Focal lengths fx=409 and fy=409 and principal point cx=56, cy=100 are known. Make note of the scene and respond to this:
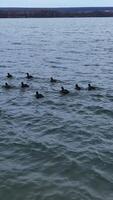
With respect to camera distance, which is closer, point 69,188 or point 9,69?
point 69,188

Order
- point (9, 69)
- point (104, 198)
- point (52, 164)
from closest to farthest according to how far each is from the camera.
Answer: point (104, 198), point (52, 164), point (9, 69)

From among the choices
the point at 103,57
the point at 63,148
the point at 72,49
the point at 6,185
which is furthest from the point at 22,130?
the point at 72,49

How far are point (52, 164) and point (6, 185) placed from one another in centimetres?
206

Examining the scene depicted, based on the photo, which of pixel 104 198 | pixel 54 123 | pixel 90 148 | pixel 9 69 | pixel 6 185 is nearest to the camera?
pixel 104 198

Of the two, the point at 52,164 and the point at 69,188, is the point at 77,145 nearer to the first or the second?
the point at 52,164

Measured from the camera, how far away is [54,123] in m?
19.0

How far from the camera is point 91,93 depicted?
24.2 m

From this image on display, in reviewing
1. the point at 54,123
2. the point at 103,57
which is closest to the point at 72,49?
the point at 103,57

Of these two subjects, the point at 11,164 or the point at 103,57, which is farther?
the point at 103,57

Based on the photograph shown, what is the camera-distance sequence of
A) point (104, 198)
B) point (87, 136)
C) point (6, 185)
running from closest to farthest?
point (104, 198)
point (6, 185)
point (87, 136)

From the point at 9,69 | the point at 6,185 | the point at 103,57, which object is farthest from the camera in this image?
the point at 103,57

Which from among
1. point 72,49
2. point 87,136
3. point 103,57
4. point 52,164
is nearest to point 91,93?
point 87,136

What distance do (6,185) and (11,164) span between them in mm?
1525

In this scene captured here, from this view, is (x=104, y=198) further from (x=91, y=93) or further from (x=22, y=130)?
(x=91, y=93)
